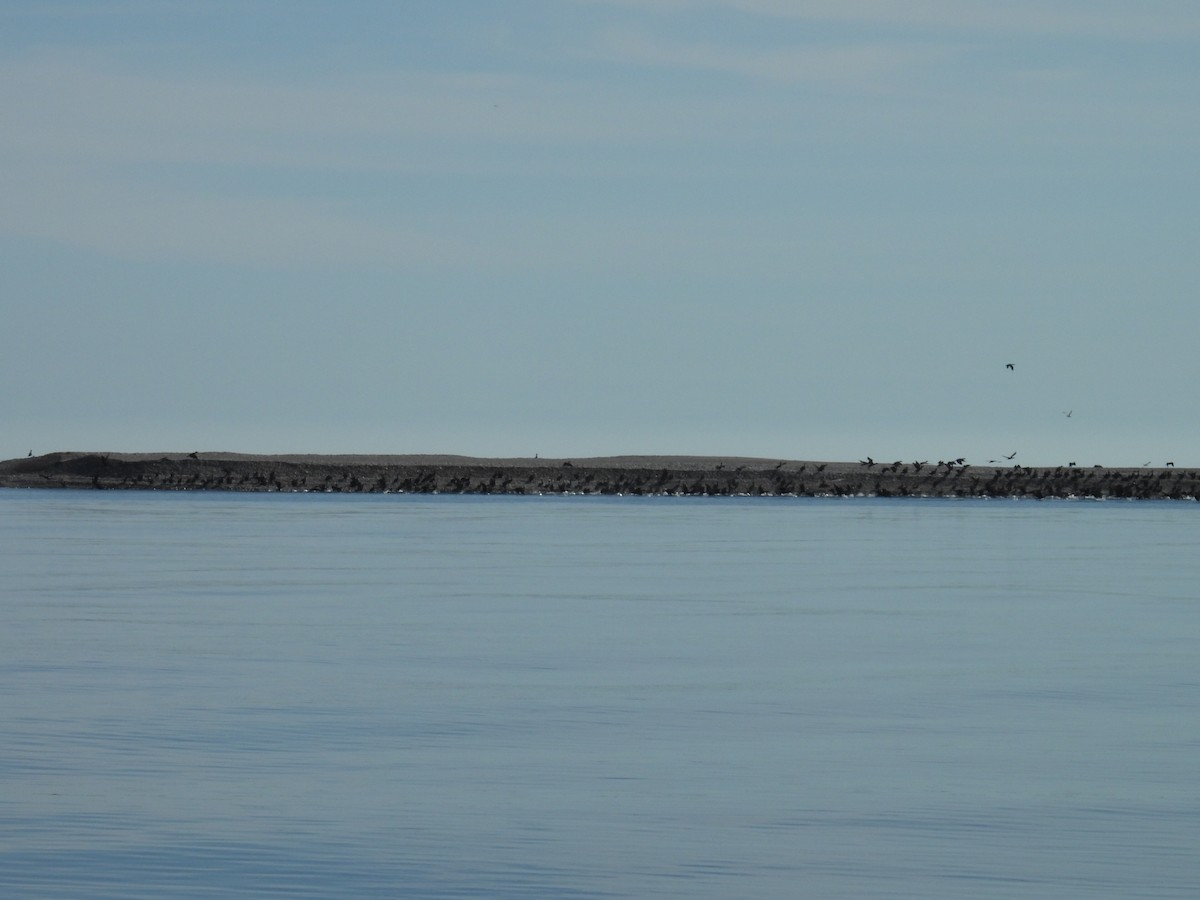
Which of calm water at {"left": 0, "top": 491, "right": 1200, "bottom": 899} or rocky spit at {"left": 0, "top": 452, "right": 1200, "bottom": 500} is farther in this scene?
rocky spit at {"left": 0, "top": 452, "right": 1200, "bottom": 500}

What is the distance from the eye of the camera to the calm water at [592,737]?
528 inches

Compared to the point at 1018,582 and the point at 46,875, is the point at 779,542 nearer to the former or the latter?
the point at 1018,582

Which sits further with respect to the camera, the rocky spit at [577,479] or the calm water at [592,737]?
the rocky spit at [577,479]

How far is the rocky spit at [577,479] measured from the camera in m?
160

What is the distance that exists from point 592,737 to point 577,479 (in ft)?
501

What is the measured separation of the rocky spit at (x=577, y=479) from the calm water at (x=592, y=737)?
12082cm

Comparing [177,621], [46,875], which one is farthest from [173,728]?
[177,621]

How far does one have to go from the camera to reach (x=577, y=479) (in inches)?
6747

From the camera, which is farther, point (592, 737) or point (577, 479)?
point (577, 479)

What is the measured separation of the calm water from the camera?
44.0 feet

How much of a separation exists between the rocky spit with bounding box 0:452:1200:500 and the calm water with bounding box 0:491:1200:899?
396 feet

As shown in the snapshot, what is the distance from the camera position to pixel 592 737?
18750 millimetres

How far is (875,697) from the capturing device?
2188 cm

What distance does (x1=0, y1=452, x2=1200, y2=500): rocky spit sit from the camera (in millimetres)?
160250
